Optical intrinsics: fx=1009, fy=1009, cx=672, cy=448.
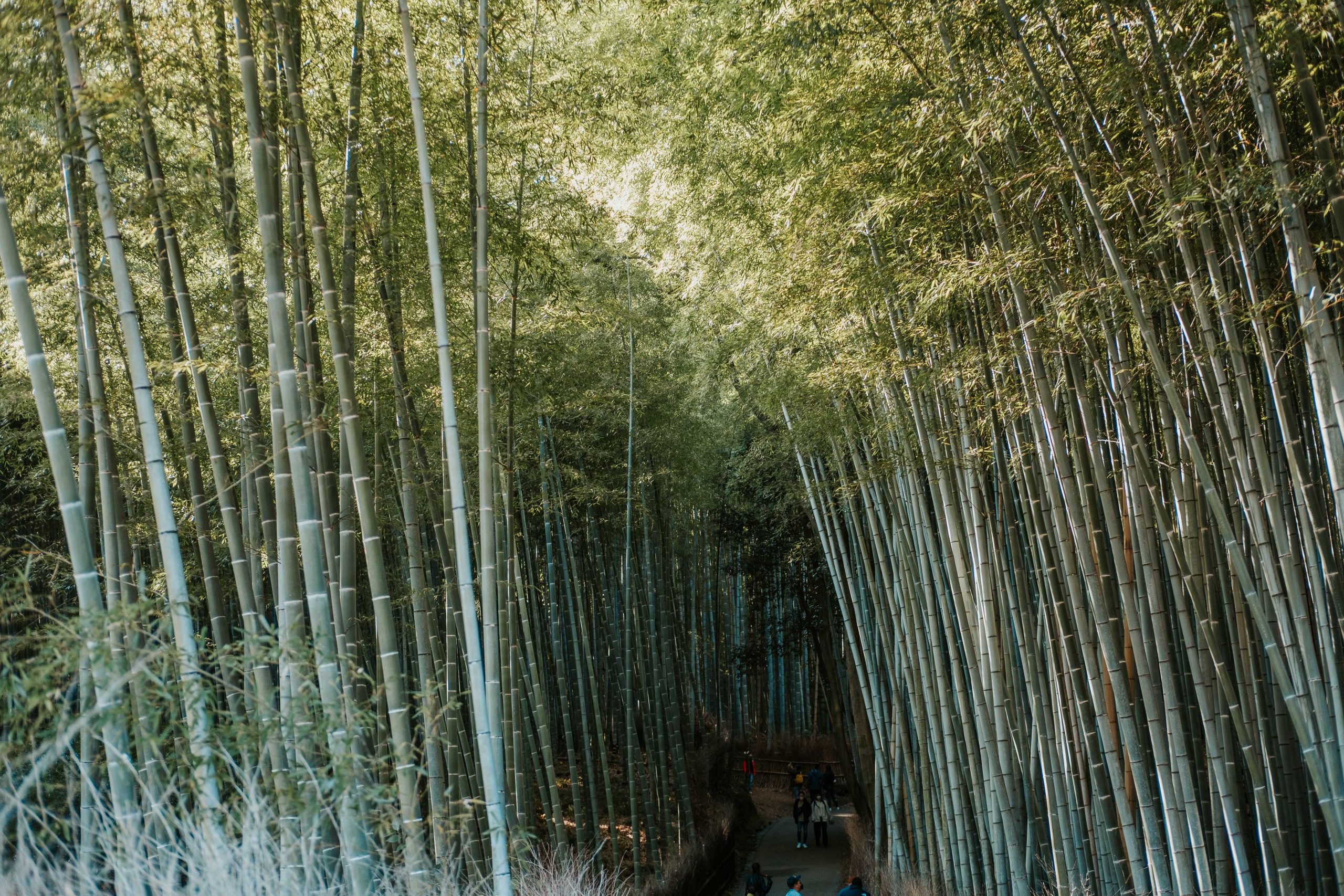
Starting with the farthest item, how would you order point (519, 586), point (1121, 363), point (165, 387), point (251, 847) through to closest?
point (519, 586)
point (165, 387)
point (1121, 363)
point (251, 847)

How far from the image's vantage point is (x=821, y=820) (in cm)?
1012

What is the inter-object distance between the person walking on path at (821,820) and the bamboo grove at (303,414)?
2.19m

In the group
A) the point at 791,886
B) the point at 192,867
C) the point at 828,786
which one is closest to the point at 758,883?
the point at 791,886

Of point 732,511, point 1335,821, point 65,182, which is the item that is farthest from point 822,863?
point 65,182

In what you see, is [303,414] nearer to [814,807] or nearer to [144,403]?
[144,403]

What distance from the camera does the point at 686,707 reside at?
34.1 feet

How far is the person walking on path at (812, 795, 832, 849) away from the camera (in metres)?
10.1

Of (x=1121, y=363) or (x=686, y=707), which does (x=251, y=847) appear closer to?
(x=1121, y=363)

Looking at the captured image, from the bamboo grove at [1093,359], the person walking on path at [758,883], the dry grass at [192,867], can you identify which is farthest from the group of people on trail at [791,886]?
the dry grass at [192,867]

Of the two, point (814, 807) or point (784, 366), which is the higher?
point (784, 366)

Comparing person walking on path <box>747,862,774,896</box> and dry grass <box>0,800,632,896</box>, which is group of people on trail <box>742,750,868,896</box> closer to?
person walking on path <box>747,862,774,896</box>

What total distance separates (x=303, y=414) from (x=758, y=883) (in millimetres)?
5396

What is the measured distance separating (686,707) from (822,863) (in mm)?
1989

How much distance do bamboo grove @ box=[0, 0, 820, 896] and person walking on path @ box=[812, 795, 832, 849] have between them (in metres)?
2.19
